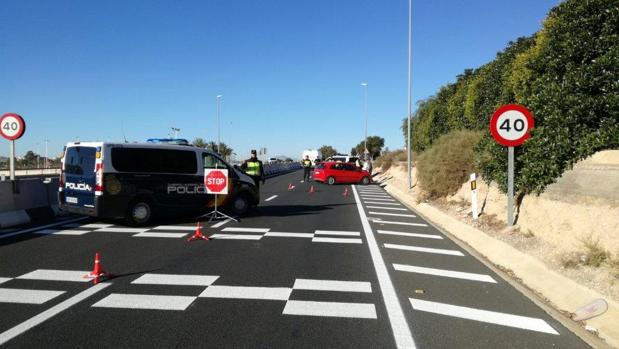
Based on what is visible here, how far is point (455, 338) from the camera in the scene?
4.95 metres

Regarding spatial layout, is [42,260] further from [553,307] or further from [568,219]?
[568,219]

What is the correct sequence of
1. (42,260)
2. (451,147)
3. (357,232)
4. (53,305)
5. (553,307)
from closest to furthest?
(53,305)
(553,307)
(42,260)
(357,232)
(451,147)

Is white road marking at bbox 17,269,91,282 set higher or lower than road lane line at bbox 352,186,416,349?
higher

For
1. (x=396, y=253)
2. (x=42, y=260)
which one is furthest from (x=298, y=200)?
(x=42, y=260)

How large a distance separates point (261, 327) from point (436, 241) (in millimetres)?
6934

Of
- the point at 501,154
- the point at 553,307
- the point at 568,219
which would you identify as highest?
the point at 501,154

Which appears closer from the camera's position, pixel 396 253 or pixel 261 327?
pixel 261 327

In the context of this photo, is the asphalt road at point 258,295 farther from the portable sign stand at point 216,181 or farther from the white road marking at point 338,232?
the portable sign stand at point 216,181

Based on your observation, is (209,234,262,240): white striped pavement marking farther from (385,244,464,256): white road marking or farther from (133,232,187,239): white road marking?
(385,244,464,256): white road marking

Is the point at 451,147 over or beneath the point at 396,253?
over

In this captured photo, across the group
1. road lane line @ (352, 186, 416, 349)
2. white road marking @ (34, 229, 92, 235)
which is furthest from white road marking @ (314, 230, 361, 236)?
white road marking @ (34, 229, 92, 235)

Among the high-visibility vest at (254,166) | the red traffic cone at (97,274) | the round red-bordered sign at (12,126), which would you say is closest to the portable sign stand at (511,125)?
the red traffic cone at (97,274)

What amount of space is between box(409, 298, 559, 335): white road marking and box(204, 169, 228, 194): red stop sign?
8.07 metres

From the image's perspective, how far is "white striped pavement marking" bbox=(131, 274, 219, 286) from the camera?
22.4 ft
